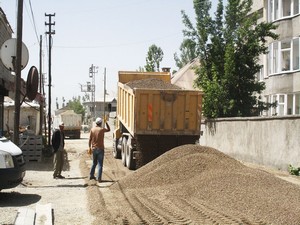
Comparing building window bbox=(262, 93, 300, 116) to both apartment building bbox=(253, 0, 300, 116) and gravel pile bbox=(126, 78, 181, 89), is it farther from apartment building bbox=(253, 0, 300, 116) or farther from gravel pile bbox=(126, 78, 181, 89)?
gravel pile bbox=(126, 78, 181, 89)

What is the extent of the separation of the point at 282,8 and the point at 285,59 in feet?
9.57

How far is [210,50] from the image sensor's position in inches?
1044

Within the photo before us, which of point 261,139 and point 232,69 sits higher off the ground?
point 232,69

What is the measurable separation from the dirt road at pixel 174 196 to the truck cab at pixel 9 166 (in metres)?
0.43

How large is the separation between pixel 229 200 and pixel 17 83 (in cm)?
759

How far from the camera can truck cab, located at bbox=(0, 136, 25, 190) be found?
32.0ft

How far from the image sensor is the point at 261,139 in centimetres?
1830

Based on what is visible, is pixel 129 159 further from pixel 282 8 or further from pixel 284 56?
pixel 282 8

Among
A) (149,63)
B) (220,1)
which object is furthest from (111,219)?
(149,63)

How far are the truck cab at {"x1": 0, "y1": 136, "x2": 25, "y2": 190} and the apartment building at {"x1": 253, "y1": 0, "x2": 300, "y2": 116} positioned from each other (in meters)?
18.6

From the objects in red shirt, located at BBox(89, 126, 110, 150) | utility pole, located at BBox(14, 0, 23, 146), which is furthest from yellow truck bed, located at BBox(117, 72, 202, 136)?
utility pole, located at BBox(14, 0, 23, 146)

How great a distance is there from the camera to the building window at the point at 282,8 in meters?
26.1

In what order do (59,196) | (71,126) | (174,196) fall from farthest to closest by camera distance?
1. (71,126)
2. (59,196)
3. (174,196)

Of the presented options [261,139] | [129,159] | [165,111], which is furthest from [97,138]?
[261,139]
